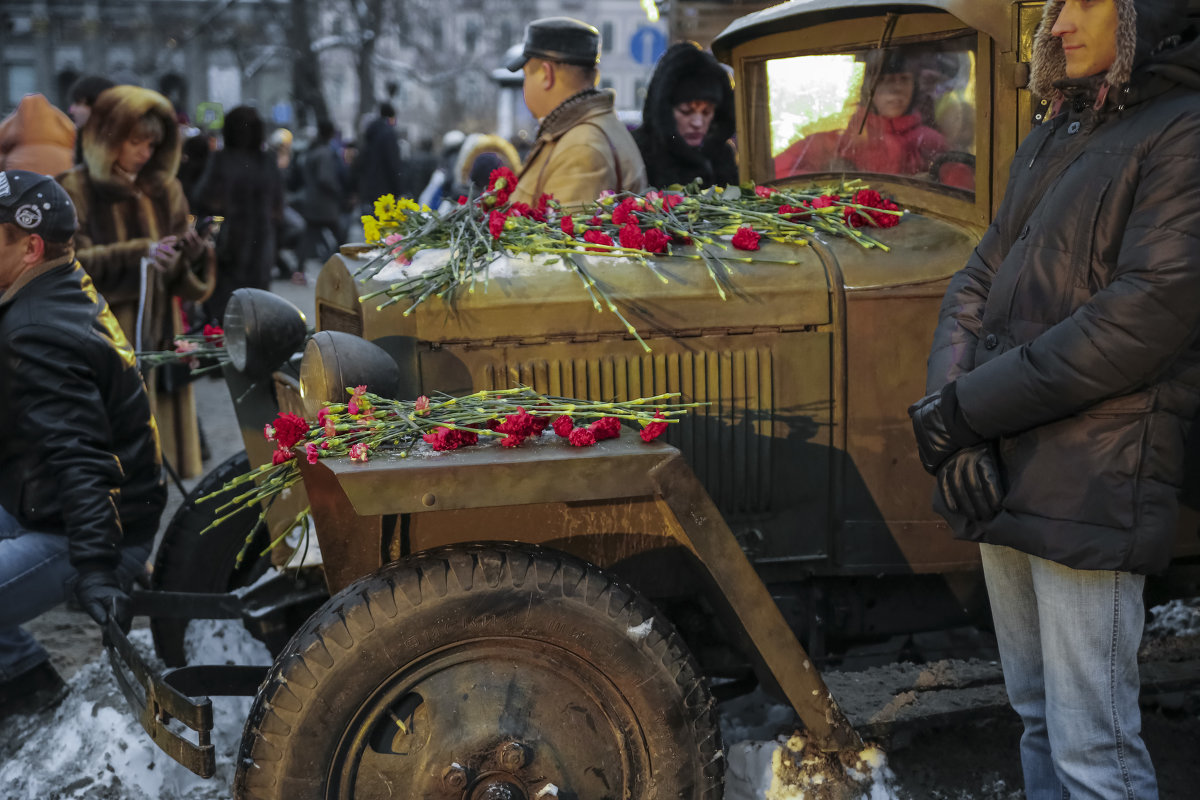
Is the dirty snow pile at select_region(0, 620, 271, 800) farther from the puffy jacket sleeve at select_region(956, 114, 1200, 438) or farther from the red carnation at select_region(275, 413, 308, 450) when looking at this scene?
the puffy jacket sleeve at select_region(956, 114, 1200, 438)

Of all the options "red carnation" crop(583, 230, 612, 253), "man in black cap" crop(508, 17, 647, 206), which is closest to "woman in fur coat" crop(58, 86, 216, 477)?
"man in black cap" crop(508, 17, 647, 206)

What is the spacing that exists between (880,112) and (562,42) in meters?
1.23

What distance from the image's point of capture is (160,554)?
3.62 meters

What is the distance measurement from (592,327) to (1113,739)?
56.6 inches

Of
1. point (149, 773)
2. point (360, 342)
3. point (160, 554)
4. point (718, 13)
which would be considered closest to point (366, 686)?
point (360, 342)

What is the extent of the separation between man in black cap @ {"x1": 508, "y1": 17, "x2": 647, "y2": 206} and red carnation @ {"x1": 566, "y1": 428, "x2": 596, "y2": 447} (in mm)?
1672

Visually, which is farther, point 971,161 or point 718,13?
point 718,13

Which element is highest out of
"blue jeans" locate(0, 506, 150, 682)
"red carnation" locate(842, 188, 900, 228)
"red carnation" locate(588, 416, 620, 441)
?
"red carnation" locate(842, 188, 900, 228)

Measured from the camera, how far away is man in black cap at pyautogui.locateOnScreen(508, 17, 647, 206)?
3959 millimetres

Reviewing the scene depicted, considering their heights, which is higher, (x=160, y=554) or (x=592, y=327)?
(x=592, y=327)

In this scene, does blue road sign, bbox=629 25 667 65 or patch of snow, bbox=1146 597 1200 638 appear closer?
patch of snow, bbox=1146 597 1200 638

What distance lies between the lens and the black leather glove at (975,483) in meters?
2.31

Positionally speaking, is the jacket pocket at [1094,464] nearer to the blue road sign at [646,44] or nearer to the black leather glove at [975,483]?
the black leather glove at [975,483]

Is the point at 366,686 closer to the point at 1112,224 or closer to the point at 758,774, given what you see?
the point at 758,774
